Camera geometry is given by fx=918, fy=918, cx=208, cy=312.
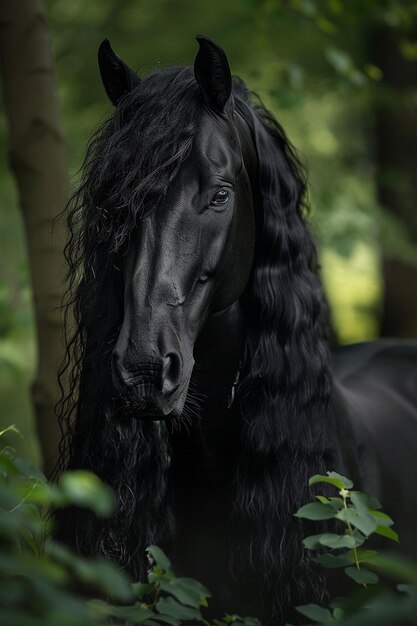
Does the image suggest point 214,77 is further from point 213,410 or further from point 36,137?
point 36,137

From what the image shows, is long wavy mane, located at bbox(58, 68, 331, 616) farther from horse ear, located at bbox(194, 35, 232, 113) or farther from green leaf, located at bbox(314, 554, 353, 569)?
green leaf, located at bbox(314, 554, 353, 569)

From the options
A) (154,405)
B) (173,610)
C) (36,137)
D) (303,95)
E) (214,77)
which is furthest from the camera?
(303,95)

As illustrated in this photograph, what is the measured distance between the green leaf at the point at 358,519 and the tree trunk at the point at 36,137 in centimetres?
204

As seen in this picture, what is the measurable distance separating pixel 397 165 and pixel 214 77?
8.13m

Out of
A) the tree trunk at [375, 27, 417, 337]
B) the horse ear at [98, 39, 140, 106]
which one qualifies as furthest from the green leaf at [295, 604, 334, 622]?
the tree trunk at [375, 27, 417, 337]

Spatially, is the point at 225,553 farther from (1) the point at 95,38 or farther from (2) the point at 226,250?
(1) the point at 95,38

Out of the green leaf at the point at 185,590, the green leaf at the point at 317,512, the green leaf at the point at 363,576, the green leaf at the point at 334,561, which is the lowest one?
the green leaf at the point at 185,590

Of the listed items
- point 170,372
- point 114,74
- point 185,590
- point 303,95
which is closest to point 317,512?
point 185,590

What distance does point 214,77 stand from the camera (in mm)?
2457

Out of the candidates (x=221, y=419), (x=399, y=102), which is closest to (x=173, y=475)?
(x=221, y=419)

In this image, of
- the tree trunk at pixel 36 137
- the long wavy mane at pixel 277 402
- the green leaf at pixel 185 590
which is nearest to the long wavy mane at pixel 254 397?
the long wavy mane at pixel 277 402

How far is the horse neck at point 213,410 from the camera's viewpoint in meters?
2.59

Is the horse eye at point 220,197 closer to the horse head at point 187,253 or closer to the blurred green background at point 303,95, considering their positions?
the horse head at point 187,253

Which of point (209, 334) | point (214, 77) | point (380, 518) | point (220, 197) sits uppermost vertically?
point (214, 77)
